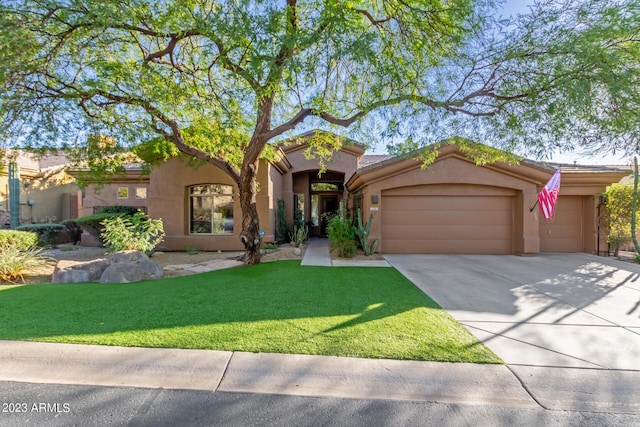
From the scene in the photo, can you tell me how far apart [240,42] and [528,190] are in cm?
1094

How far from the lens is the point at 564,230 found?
11336 millimetres

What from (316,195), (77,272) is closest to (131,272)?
(77,272)

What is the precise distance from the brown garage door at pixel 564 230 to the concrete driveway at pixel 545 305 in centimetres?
203

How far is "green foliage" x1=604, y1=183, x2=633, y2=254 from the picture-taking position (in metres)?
10.2

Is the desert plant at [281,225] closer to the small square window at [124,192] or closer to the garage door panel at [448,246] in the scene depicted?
the garage door panel at [448,246]

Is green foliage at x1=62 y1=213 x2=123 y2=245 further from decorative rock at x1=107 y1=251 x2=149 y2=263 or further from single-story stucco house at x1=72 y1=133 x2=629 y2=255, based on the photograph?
decorative rock at x1=107 y1=251 x2=149 y2=263

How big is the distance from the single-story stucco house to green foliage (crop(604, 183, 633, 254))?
324 mm

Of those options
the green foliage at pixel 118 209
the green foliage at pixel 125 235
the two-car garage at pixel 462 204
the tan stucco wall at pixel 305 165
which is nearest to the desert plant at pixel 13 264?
the green foliage at pixel 125 235

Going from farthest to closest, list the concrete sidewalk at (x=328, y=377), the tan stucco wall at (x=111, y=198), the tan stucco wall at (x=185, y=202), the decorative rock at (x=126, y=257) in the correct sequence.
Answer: the tan stucco wall at (x=111, y=198), the tan stucco wall at (x=185, y=202), the decorative rock at (x=126, y=257), the concrete sidewalk at (x=328, y=377)

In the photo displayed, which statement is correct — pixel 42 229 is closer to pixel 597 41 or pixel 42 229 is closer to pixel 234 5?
pixel 234 5

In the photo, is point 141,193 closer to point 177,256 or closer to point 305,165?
point 177,256

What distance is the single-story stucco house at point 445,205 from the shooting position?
10594 mm

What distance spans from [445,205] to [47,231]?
699 inches

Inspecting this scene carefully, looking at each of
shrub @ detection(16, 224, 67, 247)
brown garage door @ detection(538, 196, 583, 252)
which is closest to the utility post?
shrub @ detection(16, 224, 67, 247)
